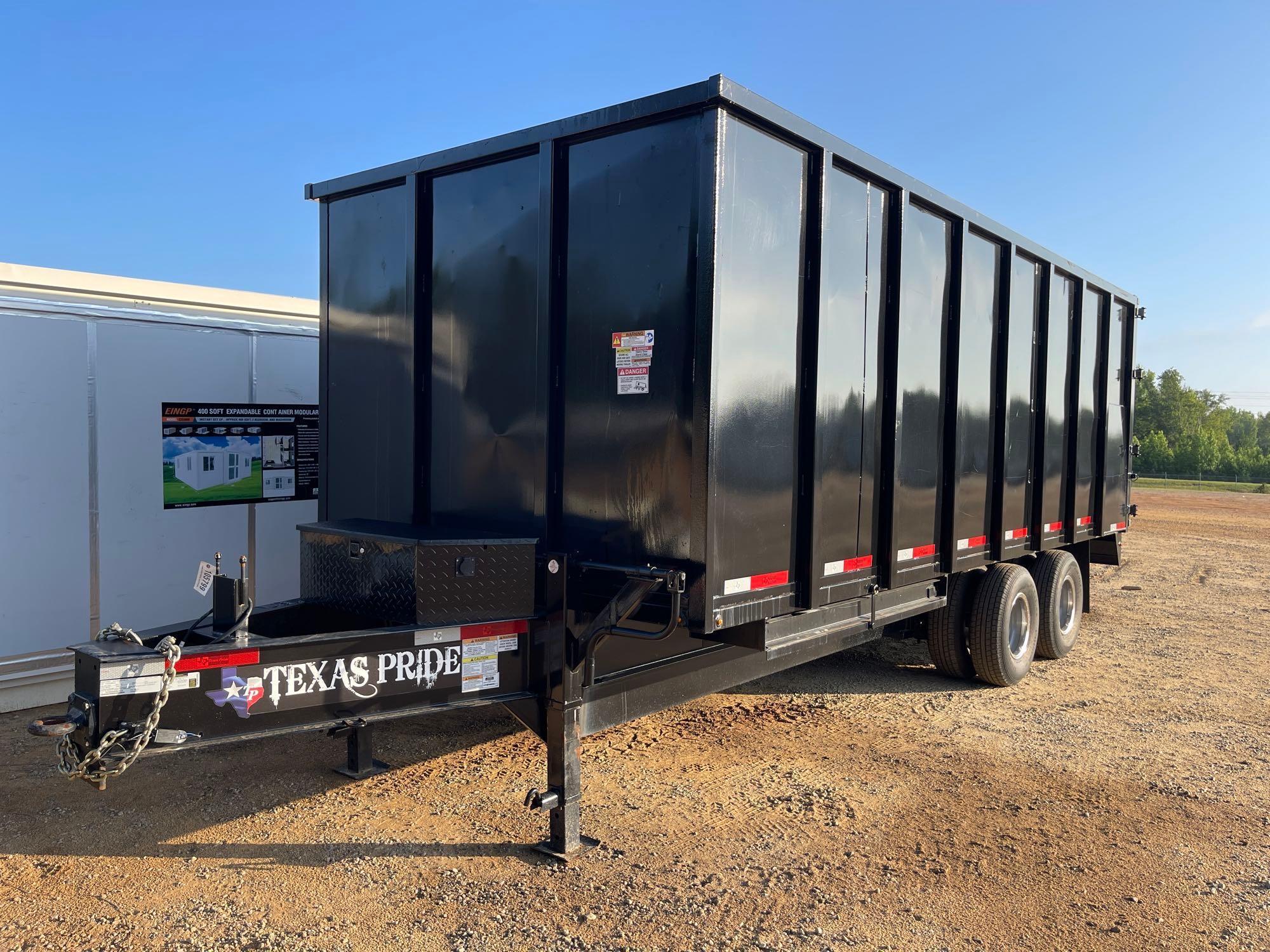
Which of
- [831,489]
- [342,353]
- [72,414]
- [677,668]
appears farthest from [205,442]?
[831,489]

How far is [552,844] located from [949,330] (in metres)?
3.61

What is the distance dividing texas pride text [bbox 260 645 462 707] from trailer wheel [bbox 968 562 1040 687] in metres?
4.33

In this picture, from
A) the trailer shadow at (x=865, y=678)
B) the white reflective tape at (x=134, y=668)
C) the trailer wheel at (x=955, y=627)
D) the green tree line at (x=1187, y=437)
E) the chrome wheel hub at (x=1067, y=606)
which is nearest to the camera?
the white reflective tape at (x=134, y=668)

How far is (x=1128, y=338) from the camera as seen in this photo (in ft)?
28.5

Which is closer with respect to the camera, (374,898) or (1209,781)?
(374,898)

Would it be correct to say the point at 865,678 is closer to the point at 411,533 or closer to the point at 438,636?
the point at 411,533

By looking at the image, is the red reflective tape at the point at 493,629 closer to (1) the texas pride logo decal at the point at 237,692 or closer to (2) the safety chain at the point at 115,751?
(1) the texas pride logo decal at the point at 237,692

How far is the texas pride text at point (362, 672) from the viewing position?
10.4ft

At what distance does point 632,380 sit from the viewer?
363 cm

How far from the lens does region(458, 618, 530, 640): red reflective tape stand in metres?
3.59

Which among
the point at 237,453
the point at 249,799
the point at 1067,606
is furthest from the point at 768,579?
the point at 1067,606

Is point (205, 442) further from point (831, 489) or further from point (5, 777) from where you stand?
point (831, 489)

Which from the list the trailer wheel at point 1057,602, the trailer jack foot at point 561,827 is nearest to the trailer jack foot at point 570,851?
the trailer jack foot at point 561,827

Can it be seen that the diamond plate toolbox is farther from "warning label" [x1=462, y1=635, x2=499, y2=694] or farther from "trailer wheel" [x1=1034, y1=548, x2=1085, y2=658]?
"trailer wheel" [x1=1034, y1=548, x2=1085, y2=658]
